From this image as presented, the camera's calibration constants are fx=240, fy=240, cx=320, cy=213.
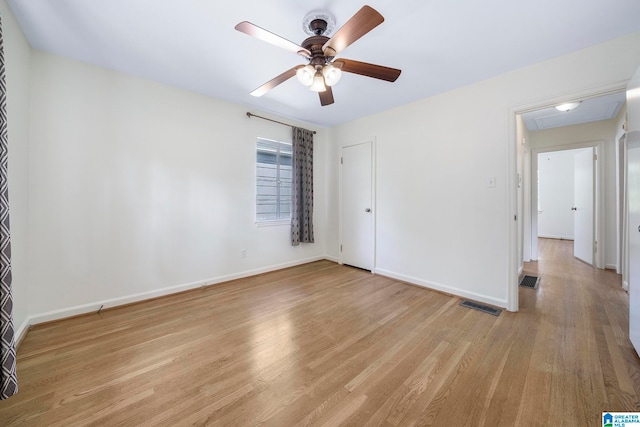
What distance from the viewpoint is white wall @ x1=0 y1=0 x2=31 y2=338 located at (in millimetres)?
1713

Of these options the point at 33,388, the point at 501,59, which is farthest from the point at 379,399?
the point at 501,59

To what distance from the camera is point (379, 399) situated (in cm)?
138

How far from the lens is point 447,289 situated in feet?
9.61

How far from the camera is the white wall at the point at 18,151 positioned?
1.71m

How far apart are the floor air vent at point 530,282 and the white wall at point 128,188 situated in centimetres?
378

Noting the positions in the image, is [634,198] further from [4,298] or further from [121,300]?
[121,300]

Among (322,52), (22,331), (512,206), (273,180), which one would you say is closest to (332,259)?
(273,180)

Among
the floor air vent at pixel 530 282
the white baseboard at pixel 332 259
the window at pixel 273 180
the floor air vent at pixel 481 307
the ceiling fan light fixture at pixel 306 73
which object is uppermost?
the ceiling fan light fixture at pixel 306 73

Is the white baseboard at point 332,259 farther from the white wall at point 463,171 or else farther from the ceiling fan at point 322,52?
the ceiling fan at point 322,52

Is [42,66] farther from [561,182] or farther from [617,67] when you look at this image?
[561,182]

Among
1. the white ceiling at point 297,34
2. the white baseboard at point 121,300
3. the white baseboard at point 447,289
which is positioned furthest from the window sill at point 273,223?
the white ceiling at point 297,34

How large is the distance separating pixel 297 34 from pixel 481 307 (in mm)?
3137

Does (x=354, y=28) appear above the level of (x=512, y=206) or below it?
above

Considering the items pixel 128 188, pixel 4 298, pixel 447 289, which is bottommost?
pixel 447 289
